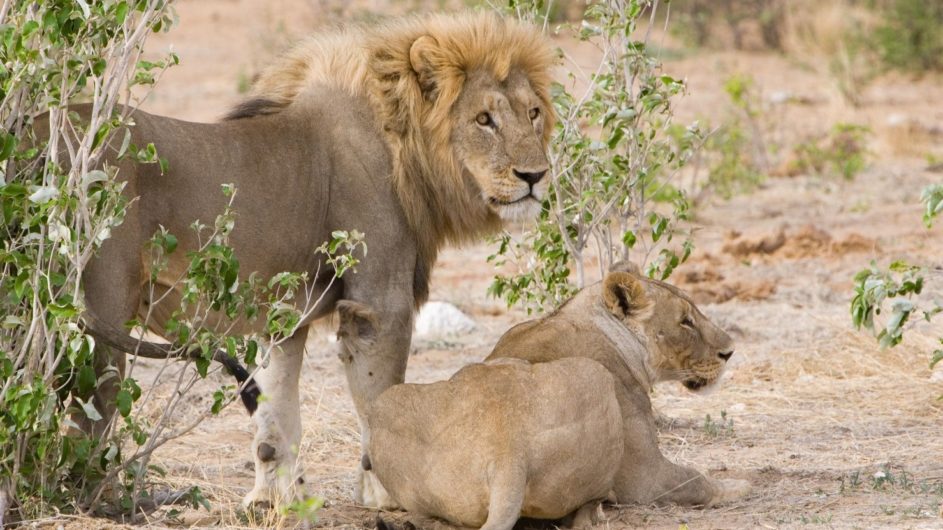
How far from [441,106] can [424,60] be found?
0.58ft

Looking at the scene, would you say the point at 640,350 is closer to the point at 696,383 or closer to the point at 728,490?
the point at 696,383

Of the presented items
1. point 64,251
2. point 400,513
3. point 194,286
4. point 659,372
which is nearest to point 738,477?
point 659,372

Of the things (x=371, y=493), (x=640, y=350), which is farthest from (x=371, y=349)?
(x=640, y=350)

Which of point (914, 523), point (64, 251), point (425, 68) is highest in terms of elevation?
point (425, 68)

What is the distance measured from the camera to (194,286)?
165 inches

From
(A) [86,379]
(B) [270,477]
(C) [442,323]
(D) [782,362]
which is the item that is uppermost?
(A) [86,379]

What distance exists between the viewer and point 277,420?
525cm

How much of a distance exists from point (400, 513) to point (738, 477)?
1.34 meters

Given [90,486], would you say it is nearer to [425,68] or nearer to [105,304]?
[105,304]

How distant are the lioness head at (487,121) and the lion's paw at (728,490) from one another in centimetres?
115

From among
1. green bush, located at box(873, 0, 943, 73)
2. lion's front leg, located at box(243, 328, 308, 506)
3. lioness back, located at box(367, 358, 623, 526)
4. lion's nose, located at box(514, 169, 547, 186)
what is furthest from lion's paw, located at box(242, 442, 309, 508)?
green bush, located at box(873, 0, 943, 73)

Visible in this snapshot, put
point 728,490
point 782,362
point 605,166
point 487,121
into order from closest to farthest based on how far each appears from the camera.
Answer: point 728,490 < point 487,121 < point 605,166 < point 782,362

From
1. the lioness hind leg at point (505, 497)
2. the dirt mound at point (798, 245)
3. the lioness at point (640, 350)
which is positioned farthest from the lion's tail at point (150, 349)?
the dirt mound at point (798, 245)

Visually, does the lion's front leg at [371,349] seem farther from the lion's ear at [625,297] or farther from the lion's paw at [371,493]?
the lion's ear at [625,297]
